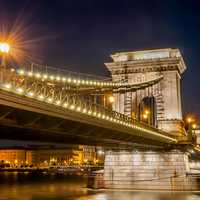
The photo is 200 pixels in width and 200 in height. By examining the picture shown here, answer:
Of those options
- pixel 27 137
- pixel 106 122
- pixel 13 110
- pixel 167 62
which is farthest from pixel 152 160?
pixel 13 110

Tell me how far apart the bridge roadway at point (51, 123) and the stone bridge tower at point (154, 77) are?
16068 mm

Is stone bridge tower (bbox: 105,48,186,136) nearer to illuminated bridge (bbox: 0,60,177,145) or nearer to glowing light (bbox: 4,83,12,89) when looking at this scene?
illuminated bridge (bbox: 0,60,177,145)

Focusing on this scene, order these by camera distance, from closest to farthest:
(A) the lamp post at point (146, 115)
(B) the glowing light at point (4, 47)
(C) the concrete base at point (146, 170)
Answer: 1. (B) the glowing light at point (4, 47)
2. (C) the concrete base at point (146, 170)
3. (A) the lamp post at point (146, 115)

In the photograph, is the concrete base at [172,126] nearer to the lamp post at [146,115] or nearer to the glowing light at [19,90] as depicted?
the lamp post at [146,115]

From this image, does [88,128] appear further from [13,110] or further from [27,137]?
[13,110]

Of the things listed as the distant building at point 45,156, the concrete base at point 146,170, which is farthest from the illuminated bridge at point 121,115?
the distant building at point 45,156

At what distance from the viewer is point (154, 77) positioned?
49188 mm

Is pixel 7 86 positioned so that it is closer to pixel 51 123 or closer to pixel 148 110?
pixel 51 123

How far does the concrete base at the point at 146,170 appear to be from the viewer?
43.5m

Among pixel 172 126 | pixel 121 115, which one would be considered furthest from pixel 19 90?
pixel 172 126

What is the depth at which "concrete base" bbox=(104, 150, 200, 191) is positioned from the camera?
143 ft

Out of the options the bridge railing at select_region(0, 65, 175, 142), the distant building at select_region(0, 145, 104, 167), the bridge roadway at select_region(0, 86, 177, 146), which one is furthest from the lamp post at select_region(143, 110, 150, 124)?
the distant building at select_region(0, 145, 104, 167)

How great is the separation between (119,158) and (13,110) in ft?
95.5

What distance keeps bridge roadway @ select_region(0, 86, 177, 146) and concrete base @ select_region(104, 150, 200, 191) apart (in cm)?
1297
